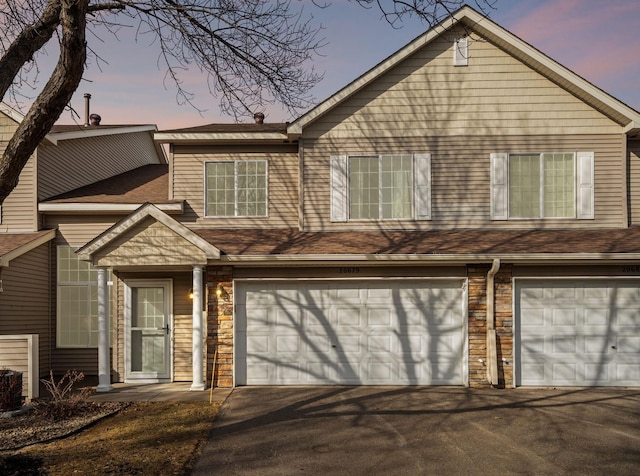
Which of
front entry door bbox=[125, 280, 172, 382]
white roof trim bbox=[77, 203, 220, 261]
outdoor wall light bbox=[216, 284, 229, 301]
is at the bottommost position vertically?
front entry door bbox=[125, 280, 172, 382]

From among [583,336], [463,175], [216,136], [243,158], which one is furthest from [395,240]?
[216,136]

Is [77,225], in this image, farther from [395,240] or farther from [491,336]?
[491,336]

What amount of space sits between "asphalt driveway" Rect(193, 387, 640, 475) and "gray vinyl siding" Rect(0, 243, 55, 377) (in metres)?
5.43

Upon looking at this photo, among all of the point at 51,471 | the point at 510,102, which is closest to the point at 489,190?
the point at 510,102

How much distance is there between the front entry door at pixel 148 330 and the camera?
1326 cm

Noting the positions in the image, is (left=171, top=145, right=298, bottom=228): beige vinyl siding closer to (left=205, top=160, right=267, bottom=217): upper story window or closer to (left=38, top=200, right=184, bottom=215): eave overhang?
(left=205, top=160, right=267, bottom=217): upper story window

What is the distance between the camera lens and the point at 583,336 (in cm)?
1213

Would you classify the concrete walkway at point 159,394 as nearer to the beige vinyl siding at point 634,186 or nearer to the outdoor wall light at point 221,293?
the outdoor wall light at point 221,293

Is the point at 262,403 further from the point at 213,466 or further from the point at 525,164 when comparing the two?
the point at 525,164

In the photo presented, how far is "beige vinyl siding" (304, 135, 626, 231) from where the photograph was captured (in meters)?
13.3

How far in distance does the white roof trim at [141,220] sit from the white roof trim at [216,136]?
8.47ft

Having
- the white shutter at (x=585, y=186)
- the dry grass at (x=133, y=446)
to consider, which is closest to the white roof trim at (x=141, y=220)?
the dry grass at (x=133, y=446)

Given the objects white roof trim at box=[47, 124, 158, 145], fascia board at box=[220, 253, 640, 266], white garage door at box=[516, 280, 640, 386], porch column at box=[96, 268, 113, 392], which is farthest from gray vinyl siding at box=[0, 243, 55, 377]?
white garage door at box=[516, 280, 640, 386]

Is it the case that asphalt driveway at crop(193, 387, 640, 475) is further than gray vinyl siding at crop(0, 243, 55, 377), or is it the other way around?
gray vinyl siding at crop(0, 243, 55, 377)
